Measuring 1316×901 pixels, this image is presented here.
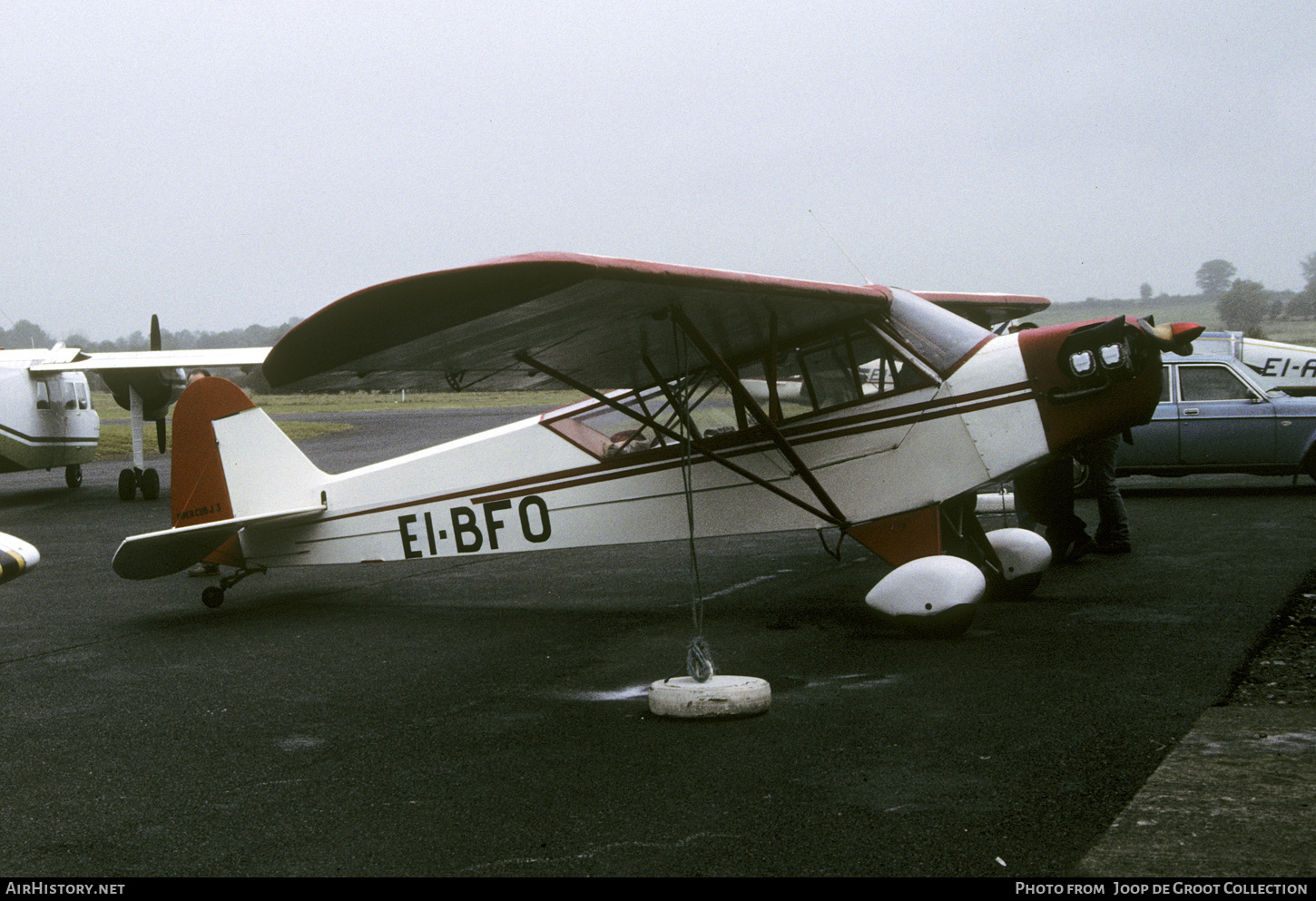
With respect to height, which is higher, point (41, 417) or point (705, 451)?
point (41, 417)

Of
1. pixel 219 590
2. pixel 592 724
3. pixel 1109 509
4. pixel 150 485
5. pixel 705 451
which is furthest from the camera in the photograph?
pixel 150 485

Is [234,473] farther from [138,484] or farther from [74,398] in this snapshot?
[74,398]

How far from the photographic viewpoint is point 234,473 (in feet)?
30.5

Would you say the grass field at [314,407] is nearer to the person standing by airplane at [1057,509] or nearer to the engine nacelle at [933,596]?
the person standing by airplane at [1057,509]

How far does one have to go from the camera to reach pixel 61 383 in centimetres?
2136

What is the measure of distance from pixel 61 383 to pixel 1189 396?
19664 mm

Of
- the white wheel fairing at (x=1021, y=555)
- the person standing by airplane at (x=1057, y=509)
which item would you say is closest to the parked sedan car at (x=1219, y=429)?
the person standing by airplane at (x=1057, y=509)

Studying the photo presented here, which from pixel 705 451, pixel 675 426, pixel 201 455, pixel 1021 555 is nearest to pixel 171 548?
pixel 201 455

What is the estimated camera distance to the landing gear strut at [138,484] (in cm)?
1970

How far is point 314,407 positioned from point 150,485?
45.0m

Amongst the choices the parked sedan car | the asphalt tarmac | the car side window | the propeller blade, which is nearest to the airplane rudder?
the asphalt tarmac

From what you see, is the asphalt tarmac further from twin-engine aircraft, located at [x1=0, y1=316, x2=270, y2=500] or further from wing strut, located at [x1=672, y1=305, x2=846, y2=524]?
twin-engine aircraft, located at [x1=0, y1=316, x2=270, y2=500]

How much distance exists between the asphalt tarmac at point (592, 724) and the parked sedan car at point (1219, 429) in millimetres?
4884
